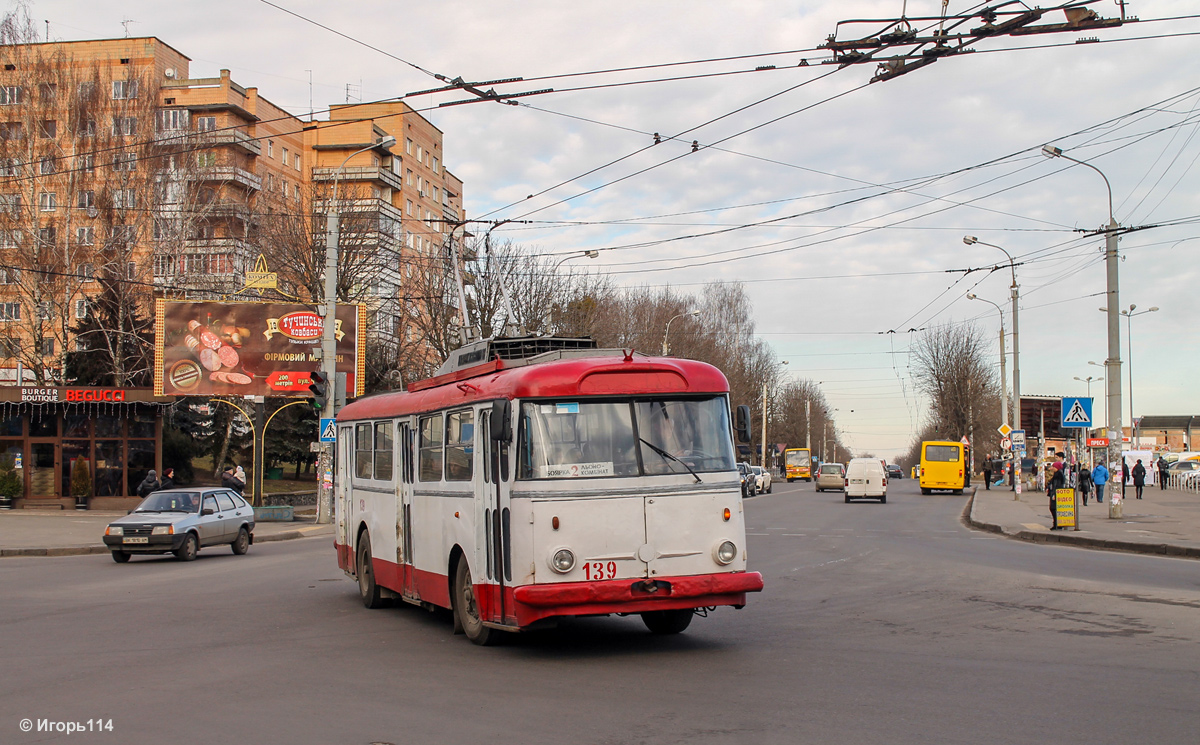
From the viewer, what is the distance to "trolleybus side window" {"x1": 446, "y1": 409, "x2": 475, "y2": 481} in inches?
417

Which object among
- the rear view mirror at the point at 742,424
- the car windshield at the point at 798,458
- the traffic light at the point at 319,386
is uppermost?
the traffic light at the point at 319,386

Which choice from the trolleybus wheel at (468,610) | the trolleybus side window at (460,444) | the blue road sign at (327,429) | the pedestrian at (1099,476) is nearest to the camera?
the trolleybus wheel at (468,610)

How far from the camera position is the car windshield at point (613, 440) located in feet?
31.6

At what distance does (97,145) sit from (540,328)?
19731mm

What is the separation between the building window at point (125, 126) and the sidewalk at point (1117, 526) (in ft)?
122

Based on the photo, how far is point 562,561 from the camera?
30.7ft

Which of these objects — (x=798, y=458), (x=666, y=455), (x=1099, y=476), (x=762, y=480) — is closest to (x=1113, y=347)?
(x=1099, y=476)

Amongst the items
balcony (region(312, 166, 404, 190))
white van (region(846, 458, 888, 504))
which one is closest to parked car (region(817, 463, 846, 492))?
white van (region(846, 458, 888, 504))

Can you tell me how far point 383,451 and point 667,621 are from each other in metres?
4.55

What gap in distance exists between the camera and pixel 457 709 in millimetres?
7539

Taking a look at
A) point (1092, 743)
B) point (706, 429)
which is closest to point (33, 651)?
point (706, 429)

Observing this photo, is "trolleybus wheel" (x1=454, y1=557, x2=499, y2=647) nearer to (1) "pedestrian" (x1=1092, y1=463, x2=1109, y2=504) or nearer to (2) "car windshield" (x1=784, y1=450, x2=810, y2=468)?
(1) "pedestrian" (x1=1092, y1=463, x2=1109, y2=504)

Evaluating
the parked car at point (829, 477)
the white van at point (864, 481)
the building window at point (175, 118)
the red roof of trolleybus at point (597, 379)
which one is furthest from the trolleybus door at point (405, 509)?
the building window at point (175, 118)

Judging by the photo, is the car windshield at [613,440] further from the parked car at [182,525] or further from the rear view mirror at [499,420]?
the parked car at [182,525]
